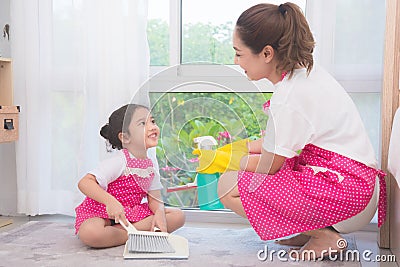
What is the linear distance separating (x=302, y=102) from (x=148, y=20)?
38.3 inches

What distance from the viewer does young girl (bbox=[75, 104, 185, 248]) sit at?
5.91 ft

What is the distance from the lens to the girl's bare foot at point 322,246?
1.73 meters

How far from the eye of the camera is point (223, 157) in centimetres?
170

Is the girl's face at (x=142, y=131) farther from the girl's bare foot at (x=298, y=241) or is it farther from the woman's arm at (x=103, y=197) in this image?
the girl's bare foot at (x=298, y=241)

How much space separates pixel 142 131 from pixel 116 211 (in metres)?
0.25

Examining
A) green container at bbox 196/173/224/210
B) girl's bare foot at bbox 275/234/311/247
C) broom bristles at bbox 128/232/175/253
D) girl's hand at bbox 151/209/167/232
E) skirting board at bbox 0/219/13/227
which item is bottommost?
skirting board at bbox 0/219/13/227

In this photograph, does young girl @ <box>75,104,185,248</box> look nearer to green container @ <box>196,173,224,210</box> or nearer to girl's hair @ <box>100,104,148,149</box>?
girl's hair @ <box>100,104,148,149</box>

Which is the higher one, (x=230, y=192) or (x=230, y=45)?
(x=230, y=45)

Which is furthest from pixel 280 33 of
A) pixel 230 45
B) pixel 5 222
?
pixel 5 222

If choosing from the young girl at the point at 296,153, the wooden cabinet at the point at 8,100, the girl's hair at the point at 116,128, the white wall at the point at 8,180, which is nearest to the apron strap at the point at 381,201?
the young girl at the point at 296,153

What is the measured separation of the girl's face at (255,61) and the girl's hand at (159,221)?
1.73 feet

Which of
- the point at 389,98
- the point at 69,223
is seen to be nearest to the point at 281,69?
the point at 389,98

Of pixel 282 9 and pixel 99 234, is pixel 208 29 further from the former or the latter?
pixel 99 234

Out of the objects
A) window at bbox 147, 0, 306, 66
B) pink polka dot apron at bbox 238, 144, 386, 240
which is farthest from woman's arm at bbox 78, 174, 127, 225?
window at bbox 147, 0, 306, 66
